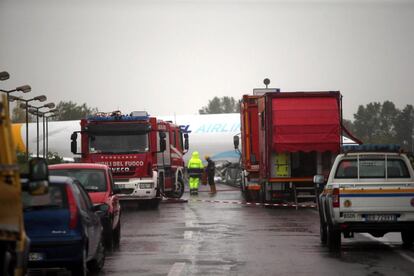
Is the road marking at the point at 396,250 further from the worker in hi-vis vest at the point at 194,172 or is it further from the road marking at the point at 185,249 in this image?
the worker in hi-vis vest at the point at 194,172

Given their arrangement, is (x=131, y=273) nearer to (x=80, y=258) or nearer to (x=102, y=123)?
(x=80, y=258)

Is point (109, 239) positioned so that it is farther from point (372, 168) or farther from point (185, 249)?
point (372, 168)

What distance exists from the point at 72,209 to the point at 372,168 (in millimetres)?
7007

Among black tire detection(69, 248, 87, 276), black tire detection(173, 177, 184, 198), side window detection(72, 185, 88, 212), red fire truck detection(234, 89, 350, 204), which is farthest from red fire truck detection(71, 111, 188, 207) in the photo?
black tire detection(69, 248, 87, 276)

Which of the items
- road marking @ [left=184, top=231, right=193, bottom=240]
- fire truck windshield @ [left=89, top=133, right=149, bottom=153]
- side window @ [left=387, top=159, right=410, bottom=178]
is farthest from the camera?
fire truck windshield @ [left=89, top=133, right=149, bottom=153]

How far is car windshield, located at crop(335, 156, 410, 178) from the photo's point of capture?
19203 millimetres

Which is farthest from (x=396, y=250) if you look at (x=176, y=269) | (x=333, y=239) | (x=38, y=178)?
(x=38, y=178)

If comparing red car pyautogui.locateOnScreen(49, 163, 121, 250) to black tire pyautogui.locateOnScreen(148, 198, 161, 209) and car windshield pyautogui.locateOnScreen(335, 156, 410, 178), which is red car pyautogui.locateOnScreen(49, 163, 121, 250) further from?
black tire pyautogui.locateOnScreen(148, 198, 161, 209)

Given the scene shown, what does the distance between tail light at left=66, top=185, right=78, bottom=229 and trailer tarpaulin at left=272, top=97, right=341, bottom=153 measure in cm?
1906

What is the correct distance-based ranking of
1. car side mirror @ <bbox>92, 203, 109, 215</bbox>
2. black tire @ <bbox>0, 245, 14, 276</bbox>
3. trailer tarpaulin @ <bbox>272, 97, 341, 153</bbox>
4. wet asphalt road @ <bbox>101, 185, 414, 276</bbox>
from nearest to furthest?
black tire @ <bbox>0, 245, 14, 276</bbox>, car side mirror @ <bbox>92, 203, 109, 215</bbox>, wet asphalt road @ <bbox>101, 185, 414, 276</bbox>, trailer tarpaulin @ <bbox>272, 97, 341, 153</bbox>

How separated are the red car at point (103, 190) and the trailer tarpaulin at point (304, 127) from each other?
12.0m

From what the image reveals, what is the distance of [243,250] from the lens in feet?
62.9

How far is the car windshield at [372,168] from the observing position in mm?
19203

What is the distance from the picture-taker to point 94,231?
15.3 m
